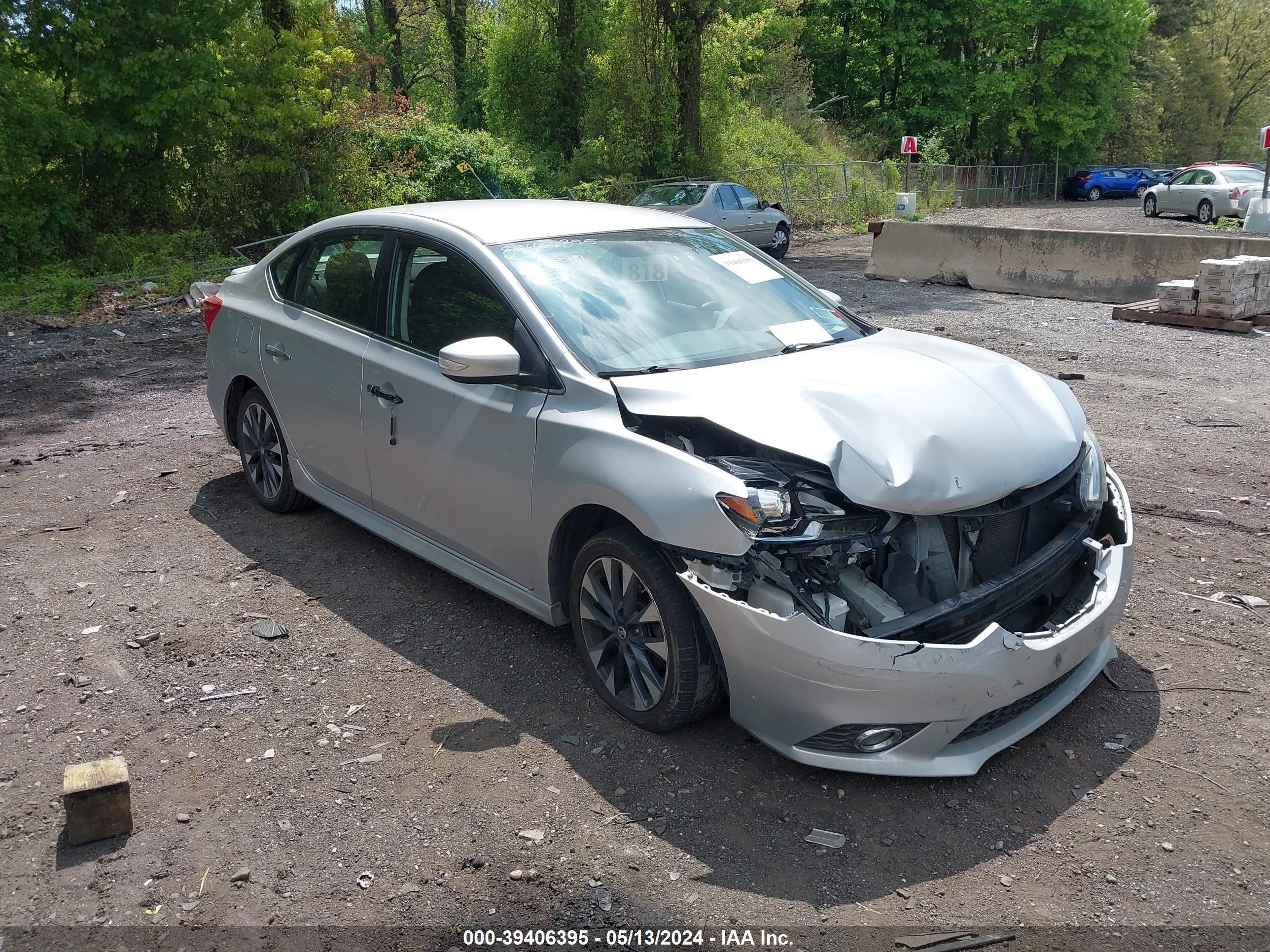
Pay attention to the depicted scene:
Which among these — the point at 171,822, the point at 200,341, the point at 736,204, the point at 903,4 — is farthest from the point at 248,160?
the point at 903,4

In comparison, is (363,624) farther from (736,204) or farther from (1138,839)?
(736,204)

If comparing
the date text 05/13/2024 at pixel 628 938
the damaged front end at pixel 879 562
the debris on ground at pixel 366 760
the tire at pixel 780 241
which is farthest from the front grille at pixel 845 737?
the tire at pixel 780 241

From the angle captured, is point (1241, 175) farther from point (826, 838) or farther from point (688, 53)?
point (826, 838)

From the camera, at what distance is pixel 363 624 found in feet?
15.9

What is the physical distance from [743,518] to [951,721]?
93cm

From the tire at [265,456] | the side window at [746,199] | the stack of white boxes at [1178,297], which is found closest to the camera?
the tire at [265,456]

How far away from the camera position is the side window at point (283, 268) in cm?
575

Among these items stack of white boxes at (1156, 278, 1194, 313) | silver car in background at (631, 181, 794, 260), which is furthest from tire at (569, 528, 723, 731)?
silver car in background at (631, 181, 794, 260)

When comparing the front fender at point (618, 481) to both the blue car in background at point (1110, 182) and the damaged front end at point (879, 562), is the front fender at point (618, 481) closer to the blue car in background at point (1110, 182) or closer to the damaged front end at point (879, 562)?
the damaged front end at point (879, 562)

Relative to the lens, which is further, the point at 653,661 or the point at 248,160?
the point at 248,160

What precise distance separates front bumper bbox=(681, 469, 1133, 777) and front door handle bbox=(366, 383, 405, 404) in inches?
75.0

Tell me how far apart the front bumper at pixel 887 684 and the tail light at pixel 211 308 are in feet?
13.5

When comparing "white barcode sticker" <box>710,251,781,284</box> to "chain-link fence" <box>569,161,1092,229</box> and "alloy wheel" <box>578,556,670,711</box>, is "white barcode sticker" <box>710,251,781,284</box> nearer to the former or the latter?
"alloy wheel" <box>578,556,670,711</box>

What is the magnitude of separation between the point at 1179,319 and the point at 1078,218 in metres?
25.8
